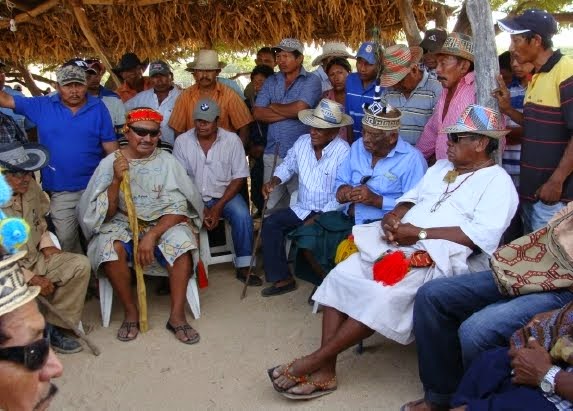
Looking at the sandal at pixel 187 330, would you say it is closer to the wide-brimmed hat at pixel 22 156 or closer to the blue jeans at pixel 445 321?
the wide-brimmed hat at pixel 22 156

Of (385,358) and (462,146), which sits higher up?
(462,146)

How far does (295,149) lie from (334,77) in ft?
2.80

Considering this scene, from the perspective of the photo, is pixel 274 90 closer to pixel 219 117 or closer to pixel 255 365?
pixel 219 117

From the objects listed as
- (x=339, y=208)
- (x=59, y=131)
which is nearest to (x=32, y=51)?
(x=59, y=131)

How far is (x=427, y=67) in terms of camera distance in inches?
202

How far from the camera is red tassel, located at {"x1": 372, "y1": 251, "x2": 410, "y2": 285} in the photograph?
3580 millimetres

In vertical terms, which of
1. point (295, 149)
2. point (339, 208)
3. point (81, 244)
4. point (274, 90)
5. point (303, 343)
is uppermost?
point (274, 90)

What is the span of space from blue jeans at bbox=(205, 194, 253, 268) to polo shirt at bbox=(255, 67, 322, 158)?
0.65m

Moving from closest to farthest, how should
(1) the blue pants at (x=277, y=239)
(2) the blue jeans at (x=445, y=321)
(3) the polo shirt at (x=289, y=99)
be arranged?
(2) the blue jeans at (x=445, y=321) → (1) the blue pants at (x=277, y=239) → (3) the polo shirt at (x=289, y=99)

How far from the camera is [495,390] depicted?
8.72 feet

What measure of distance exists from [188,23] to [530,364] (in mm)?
5474

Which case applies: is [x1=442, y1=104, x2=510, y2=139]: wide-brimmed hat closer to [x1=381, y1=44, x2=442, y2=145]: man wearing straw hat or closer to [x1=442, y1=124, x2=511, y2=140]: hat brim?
[x1=442, y1=124, x2=511, y2=140]: hat brim

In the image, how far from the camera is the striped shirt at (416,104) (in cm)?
488

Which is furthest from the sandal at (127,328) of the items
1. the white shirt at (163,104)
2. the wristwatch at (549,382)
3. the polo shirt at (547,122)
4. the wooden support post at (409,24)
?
the wooden support post at (409,24)
